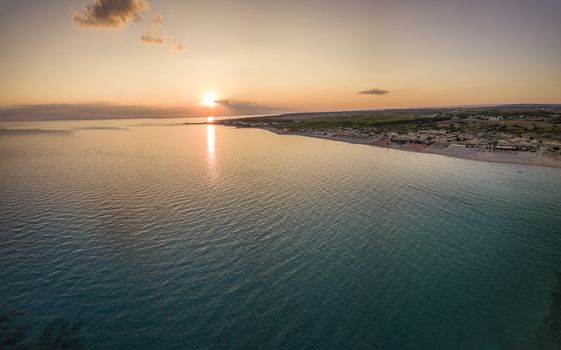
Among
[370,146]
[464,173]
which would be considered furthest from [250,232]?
[370,146]

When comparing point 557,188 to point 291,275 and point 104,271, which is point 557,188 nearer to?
point 291,275

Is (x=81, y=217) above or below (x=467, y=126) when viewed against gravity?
below

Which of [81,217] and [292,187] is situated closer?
[81,217]

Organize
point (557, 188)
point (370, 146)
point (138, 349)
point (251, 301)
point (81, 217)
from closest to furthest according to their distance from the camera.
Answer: point (138, 349) < point (251, 301) < point (81, 217) < point (557, 188) < point (370, 146)

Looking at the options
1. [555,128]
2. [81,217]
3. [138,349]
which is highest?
[555,128]

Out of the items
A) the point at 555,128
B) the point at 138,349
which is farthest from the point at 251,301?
the point at 555,128

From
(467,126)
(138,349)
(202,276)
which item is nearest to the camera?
(138,349)
